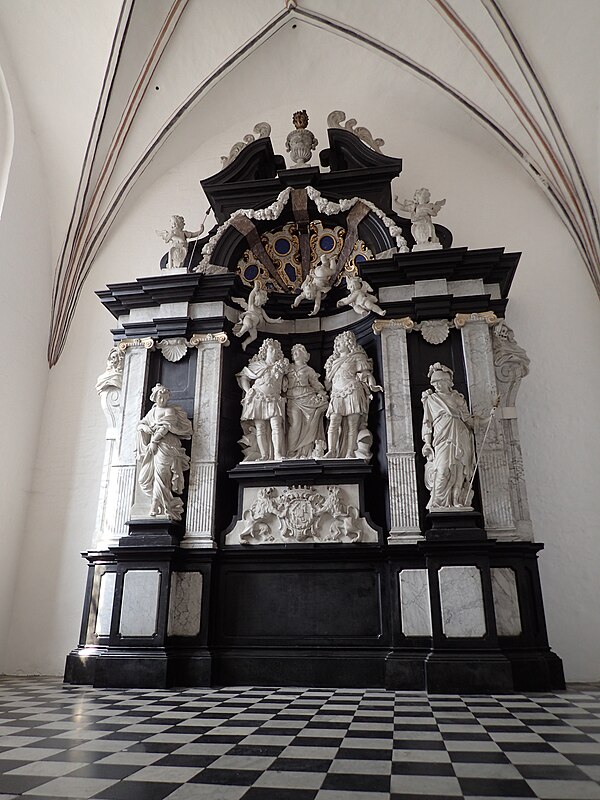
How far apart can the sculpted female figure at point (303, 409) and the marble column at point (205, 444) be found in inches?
35.0

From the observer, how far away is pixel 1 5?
8.16m

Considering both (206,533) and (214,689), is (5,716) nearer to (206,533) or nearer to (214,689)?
(214,689)

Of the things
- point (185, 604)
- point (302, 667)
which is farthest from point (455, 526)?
point (185, 604)

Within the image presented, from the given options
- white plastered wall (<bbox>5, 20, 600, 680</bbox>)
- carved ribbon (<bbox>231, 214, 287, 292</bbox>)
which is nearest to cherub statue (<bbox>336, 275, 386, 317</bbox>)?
carved ribbon (<bbox>231, 214, 287, 292</bbox>)

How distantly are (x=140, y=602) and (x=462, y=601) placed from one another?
10.8 ft

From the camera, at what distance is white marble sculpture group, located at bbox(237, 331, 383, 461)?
23.1ft

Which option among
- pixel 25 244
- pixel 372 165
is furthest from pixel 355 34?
pixel 25 244

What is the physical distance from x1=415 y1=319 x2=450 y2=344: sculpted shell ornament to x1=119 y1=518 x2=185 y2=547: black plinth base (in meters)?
3.59

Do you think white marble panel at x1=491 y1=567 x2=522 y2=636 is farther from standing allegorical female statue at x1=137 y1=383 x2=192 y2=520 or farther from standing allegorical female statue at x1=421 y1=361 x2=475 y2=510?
standing allegorical female statue at x1=137 y1=383 x2=192 y2=520

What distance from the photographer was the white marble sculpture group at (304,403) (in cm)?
705

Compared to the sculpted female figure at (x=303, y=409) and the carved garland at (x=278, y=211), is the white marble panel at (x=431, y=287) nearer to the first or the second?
the carved garland at (x=278, y=211)

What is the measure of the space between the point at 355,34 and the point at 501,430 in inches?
254

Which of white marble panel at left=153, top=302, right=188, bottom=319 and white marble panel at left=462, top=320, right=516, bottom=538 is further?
white marble panel at left=153, top=302, right=188, bottom=319

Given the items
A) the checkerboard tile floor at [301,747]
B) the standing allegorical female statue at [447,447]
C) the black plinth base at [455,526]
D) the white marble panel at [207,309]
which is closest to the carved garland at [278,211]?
the white marble panel at [207,309]
